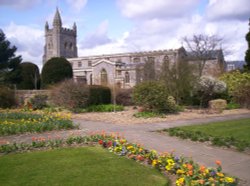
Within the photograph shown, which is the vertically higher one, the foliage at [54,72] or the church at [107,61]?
the church at [107,61]

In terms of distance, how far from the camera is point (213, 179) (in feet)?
15.3

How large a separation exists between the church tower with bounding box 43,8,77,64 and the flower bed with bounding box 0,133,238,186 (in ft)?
282

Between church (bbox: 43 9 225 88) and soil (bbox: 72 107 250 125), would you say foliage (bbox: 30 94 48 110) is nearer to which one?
church (bbox: 43 9 225 88)

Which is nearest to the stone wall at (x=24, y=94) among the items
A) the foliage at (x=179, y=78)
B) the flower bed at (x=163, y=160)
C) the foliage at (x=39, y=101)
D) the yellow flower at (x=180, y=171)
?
the foliage at (x=39, y=101)

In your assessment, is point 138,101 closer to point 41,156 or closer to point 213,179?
point 41,156

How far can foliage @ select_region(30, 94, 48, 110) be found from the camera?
20.9 meters

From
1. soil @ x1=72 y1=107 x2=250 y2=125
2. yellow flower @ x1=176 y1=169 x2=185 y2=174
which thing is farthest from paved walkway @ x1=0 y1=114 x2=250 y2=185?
soil @ x1=72 y1=107 x2=250 y2=125

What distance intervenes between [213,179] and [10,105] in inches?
791

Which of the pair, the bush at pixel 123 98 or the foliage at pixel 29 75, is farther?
the foliage at pixel 29 75

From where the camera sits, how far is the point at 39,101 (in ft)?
70.4

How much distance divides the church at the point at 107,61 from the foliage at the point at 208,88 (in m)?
2.77

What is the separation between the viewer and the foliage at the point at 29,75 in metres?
39.7

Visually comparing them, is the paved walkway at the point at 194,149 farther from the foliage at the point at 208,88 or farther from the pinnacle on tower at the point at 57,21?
the pinnacle on tower at the point at 57,21

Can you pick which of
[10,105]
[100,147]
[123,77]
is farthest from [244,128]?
[123,77]
